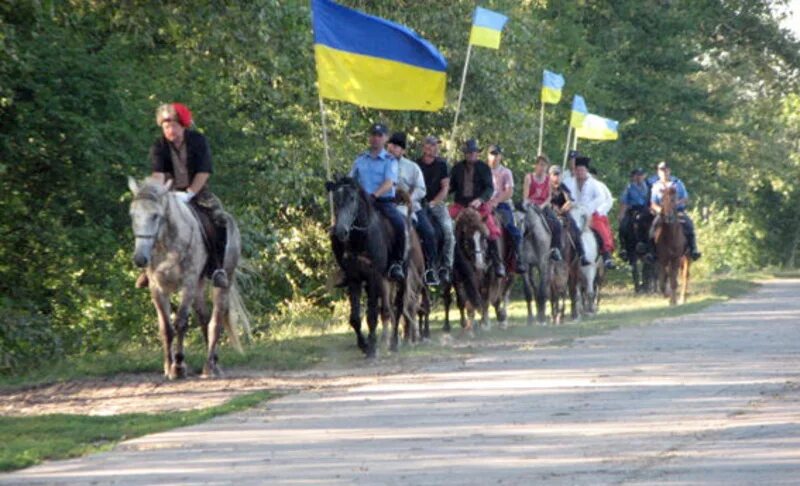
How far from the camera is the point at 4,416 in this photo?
45.5 ft

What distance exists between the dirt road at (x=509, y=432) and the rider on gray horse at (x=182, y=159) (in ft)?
8.81

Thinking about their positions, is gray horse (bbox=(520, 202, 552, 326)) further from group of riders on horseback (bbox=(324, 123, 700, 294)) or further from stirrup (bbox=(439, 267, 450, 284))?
stirrup (bbox=(439, 267, 450, 284))

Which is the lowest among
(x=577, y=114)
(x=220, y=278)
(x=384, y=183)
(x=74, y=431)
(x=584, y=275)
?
(x=74, y=431)

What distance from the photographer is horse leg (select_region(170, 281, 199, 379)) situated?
1714 centimetres

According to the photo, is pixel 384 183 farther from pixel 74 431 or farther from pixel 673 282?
pixel 673 282

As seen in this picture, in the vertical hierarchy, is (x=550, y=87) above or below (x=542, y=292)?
above

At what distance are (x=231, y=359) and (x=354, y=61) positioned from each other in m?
4.61

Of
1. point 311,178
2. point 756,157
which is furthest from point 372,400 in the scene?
point 756,157

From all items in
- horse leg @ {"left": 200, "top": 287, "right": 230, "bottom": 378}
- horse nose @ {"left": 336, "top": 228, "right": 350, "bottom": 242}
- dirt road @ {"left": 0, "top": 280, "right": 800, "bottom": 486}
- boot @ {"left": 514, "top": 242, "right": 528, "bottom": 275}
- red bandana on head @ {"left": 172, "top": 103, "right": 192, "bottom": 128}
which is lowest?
dirt road @ {"left": 0, "top": 280, "right": 800, "bottom": 486}

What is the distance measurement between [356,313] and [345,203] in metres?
1.29

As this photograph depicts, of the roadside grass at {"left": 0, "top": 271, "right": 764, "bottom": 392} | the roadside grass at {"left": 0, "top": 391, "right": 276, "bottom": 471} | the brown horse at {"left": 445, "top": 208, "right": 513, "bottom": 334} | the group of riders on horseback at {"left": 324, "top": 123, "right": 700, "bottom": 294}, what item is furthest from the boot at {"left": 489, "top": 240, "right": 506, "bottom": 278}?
the roadside grass at {"left": 0, "top": 391, "right": 276, "bottom": 471}

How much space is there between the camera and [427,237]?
22.6 metres

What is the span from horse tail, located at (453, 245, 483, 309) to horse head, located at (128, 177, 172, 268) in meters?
8.21

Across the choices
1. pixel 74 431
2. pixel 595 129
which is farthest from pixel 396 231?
pixel 595 129
